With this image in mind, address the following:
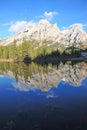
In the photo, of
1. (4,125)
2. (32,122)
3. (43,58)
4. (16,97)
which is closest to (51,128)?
(32,122)

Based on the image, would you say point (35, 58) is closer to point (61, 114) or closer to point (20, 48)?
point (20, 48)

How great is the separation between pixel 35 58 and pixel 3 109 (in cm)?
14043

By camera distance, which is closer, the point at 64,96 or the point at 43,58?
the point at 64,96

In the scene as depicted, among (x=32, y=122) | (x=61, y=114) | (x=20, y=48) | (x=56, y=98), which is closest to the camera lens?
(x=32, y=122)

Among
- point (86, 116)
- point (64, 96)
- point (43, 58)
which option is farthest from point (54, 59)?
point (86, 116)

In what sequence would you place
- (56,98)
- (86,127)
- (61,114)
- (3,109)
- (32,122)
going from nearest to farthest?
(86,127) < (32,122) < (61,114) < (3,109) < (56,98)

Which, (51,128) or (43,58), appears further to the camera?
(43,58)

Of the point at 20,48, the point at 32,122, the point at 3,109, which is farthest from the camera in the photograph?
the point at 20,48

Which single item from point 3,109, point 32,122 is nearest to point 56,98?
point 3,109

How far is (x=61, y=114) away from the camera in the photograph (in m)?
22.1

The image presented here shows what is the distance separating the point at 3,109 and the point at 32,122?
5.42 metres

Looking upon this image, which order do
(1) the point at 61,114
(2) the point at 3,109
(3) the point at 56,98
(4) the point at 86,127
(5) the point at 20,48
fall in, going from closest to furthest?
(4) the point at 86,127, (1) the point at 61,114, (2) the point at 3,109, (3) the point at 56,98, (5) the point at 20,48

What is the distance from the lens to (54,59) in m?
165

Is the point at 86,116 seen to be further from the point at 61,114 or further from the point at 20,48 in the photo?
the point at 20,48
